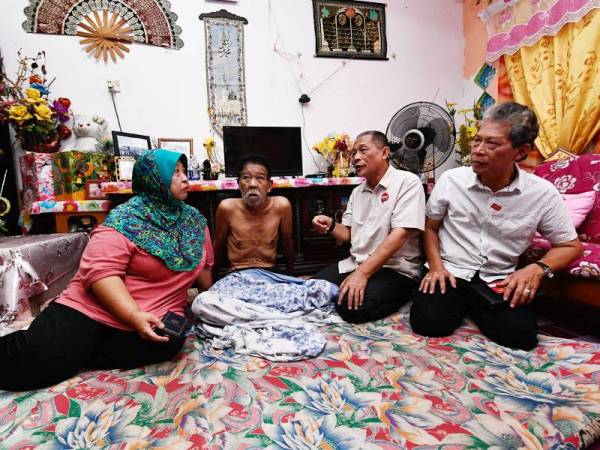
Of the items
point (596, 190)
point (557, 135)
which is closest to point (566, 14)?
point (557, 135)

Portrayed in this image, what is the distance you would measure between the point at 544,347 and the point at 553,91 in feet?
8.21

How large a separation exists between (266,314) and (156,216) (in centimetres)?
65

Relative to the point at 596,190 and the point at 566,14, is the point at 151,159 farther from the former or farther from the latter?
the point at 566,14

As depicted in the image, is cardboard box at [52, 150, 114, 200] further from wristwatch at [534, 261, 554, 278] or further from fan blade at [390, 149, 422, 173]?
wristwatch at [534, 261, 554, 278]

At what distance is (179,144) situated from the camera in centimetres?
313

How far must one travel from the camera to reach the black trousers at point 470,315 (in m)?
1.32

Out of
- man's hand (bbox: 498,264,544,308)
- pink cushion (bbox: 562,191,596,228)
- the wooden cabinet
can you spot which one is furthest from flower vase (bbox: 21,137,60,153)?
pink cushion (bbox: 562,191,596,228)

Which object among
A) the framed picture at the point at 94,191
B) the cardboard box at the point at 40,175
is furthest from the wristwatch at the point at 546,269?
the cardboard box at the point at 40,175

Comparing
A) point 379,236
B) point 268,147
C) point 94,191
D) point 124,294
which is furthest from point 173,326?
point 268,147

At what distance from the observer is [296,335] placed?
138 centimetres

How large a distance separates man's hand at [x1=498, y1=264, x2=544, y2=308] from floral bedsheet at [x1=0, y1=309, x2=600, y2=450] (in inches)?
7.8

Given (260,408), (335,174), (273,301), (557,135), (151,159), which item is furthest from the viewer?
(335,174)

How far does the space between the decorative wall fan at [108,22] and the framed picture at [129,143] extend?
775 mm

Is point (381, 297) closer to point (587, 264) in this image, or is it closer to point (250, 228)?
point (250, 228)
